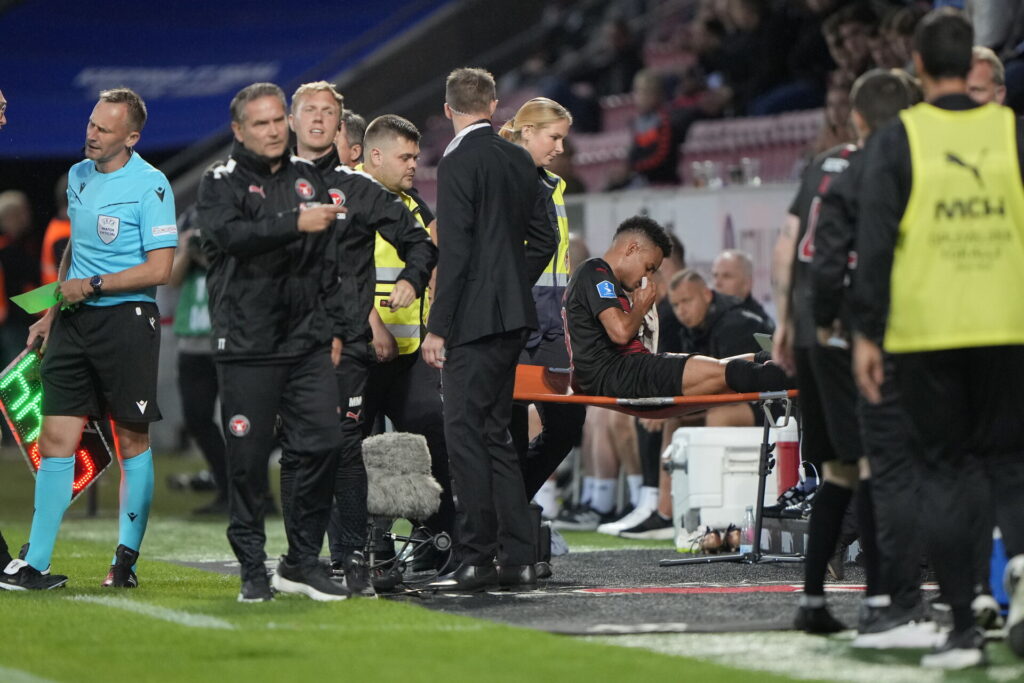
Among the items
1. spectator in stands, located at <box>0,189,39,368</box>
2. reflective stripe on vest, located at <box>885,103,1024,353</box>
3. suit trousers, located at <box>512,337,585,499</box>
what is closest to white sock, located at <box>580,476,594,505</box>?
suit trousers, located at <box>512,337,585,499</box>

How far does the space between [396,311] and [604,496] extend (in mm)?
4197

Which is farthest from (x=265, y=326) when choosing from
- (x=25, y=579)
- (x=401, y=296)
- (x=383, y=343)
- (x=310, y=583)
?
(x=25, y=579)

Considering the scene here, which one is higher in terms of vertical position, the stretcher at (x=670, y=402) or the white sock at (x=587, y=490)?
the stretcher at (x=670, y=402)

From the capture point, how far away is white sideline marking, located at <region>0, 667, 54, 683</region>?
182 inches

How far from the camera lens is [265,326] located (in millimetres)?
6027

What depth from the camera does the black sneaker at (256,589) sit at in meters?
6.16

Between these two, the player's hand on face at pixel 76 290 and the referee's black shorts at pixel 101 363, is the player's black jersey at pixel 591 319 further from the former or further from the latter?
the player's hand on face at pixel 76 290

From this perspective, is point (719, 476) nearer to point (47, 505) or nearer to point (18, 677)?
point (47, 505)

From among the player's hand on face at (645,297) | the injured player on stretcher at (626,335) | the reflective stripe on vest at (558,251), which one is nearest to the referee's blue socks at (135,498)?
the reflective stripe on vest at (558,251)

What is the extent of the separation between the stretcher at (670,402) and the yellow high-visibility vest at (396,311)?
0.49m

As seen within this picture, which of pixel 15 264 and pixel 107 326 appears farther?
pixel 15 264

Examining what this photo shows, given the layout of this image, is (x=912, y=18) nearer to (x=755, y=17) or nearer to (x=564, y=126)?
(x=755, y=17)

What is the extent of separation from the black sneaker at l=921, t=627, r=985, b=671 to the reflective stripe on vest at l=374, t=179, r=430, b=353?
318 centimetres

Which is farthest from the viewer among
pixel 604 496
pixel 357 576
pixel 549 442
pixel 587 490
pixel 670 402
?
pixel 587 490
